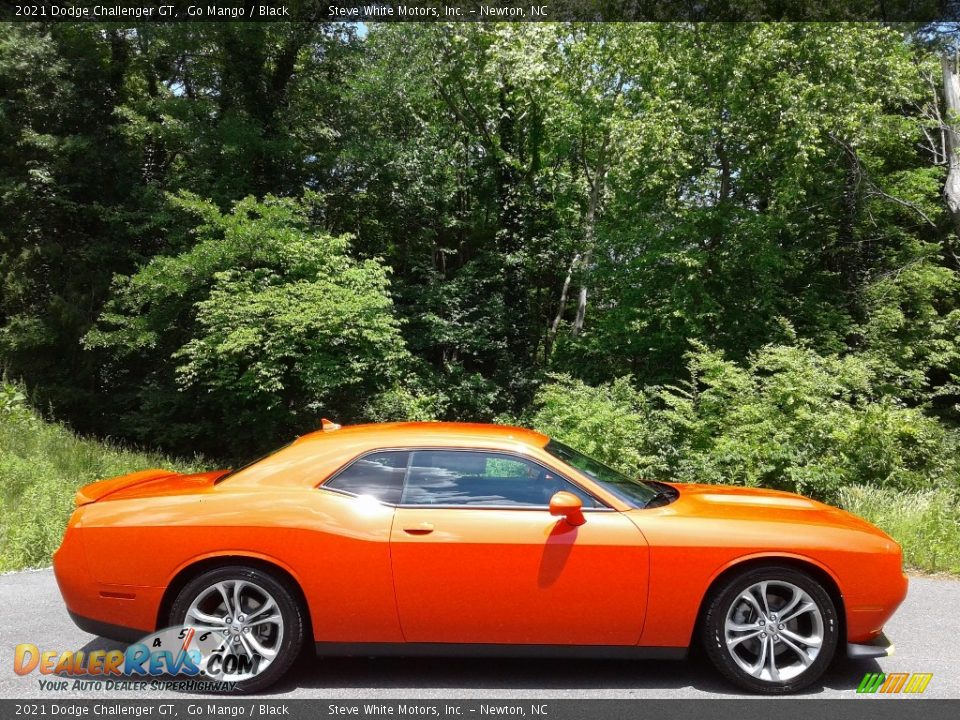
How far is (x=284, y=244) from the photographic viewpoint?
15320mm

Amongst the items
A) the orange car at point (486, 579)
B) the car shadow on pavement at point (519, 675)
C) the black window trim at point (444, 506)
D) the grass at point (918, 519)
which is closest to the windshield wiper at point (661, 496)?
the orange car at point (486, 579)

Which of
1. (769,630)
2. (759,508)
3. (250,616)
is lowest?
(769,630)

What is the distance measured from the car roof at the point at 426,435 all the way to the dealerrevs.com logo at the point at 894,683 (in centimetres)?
223

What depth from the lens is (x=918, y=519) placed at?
718cm

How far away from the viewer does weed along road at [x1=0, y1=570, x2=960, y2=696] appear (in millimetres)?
3730

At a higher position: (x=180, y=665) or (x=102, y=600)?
(x=102, y=600)

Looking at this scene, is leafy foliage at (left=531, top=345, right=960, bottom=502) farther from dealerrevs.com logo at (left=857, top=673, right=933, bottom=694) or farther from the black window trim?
the black window trim

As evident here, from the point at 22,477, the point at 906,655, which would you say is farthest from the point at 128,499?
the point at 22,477

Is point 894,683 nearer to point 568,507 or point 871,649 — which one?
point 871,649

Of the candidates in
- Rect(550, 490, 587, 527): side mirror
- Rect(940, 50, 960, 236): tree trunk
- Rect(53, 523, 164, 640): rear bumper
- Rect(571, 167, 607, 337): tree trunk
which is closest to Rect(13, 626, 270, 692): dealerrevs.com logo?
Rect(53, 523, 164, 640): rear bumper

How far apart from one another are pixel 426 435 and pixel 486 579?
3.05 feet

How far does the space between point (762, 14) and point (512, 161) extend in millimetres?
8526

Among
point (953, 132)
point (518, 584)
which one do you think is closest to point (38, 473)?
point (518, 584)
